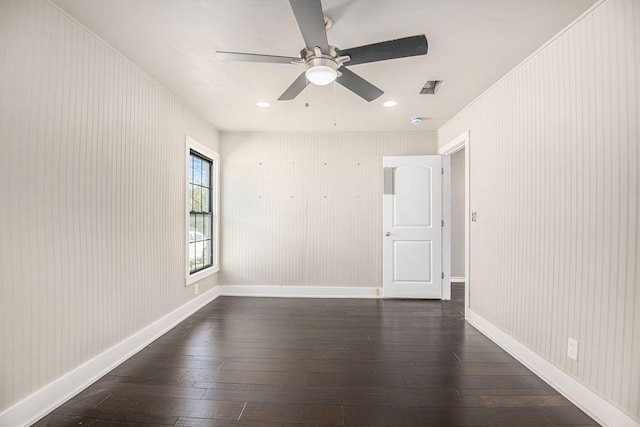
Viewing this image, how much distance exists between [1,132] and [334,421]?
2365 mm

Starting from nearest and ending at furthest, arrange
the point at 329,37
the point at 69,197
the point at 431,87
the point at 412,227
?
1. the point at 69,197
2. the point at 329,37
3. the point at 431,87
4. the point at 412,227

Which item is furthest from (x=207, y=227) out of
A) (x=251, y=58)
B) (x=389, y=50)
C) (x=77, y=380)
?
(x=389, y=50)

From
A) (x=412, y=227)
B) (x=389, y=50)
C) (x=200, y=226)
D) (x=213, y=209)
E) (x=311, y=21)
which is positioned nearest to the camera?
(x=311, y=21)

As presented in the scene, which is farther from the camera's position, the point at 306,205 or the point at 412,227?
the point at 306,205

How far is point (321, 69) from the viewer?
181 cm

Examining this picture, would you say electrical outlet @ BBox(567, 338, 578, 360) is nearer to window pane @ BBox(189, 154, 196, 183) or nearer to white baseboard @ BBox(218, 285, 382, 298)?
white baseboard @ BBox(218, 285, 382, 298)

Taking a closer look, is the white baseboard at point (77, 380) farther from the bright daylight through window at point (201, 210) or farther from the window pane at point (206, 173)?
the window pane at point (206, 173)

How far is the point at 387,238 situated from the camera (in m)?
4.35

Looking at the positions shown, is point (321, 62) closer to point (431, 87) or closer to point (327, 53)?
point (327, 53)

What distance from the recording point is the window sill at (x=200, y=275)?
11.8 ft

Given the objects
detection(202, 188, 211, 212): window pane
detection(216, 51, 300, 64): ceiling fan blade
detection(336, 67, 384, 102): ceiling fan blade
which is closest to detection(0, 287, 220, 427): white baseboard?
detection(202, 188, 211, 212): window pane

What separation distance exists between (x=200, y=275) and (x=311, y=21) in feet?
10.9

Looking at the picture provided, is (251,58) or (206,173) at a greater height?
(251,58)

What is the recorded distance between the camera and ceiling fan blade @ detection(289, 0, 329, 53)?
4.58 ft
